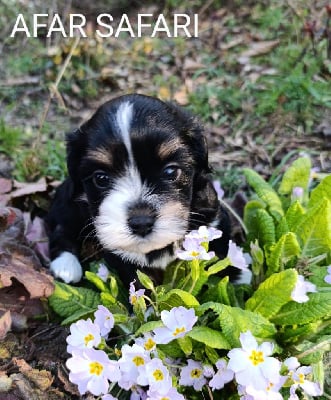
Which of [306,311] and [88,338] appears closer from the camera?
[88,338]

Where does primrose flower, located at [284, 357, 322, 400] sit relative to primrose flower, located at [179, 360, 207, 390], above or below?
above

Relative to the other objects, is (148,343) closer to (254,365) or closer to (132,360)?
(132,360)

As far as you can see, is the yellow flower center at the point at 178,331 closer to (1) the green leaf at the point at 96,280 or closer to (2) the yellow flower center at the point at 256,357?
(2) the yellow flower center at the point at 256,357

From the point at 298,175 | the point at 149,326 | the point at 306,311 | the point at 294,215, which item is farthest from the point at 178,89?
the point at 149,326

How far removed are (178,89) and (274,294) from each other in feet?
11.1

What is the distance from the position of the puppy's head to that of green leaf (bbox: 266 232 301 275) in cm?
47

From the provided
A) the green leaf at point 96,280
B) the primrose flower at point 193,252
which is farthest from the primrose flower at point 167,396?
the green leaf at point 96,280

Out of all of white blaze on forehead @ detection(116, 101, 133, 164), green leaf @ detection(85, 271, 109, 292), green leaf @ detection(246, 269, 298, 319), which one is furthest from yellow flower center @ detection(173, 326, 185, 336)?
white blaze on forehead @ detection(116, 101, 133, 164)

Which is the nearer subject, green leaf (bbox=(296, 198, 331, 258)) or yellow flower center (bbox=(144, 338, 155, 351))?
yellow flower center (bbox=(144, 338, 155, 351))

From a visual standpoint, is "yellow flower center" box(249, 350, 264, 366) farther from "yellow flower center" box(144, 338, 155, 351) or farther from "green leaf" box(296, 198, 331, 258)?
"green leaf" box(296, 198, 331, 258)

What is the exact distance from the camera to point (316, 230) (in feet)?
10.3

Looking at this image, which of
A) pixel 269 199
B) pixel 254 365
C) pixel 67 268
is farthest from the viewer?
pixel 67 268

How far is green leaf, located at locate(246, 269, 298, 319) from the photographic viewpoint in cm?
271

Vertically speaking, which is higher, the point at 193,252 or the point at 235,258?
the point at 193,252
